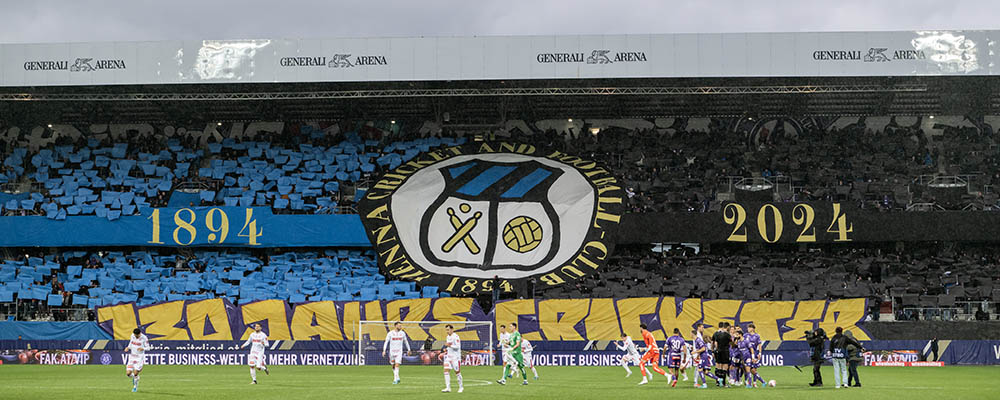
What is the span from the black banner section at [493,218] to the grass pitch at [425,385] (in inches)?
379

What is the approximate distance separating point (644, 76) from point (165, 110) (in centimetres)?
2337

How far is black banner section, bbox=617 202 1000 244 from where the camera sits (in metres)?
44.0

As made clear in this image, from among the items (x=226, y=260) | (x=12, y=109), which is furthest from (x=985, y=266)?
(x=12, y=109)

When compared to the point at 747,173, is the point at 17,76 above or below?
above

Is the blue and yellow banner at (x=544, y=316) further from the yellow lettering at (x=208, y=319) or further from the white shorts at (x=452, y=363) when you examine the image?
the white shorts at (x=452, y=363)

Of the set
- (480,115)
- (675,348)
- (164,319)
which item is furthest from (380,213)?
(675,348)

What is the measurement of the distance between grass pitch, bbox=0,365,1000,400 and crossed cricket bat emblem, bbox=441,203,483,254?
11.0 meters

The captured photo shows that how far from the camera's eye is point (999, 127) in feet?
167

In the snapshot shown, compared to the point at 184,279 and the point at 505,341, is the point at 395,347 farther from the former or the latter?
the point at 184,279

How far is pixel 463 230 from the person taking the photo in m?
46.5

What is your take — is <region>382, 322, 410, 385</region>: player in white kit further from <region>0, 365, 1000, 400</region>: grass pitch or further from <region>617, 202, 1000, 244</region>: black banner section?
<region>617, 202, 1000, 244</region>: black banner section

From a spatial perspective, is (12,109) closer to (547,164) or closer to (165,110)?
(165,110)

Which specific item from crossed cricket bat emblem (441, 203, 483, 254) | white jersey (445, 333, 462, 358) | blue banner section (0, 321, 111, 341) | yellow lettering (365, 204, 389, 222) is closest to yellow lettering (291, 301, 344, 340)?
blue banner section (0, 321, 111, 341)

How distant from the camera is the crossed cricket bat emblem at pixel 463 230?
46.0m
